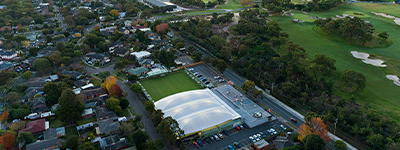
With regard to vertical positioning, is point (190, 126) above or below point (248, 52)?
below

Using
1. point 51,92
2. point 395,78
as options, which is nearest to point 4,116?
point 51,92

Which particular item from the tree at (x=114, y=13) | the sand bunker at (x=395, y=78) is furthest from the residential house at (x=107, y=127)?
the tree at (x=114, y=13)

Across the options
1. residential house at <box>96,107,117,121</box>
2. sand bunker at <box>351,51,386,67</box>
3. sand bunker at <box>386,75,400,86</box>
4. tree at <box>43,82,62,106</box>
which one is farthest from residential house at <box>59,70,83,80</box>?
sand bunker at <box>386,75,400,86</box>

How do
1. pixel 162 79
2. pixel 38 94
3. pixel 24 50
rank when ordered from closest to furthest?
1. pixel 38 94
2. pixel 162 79
3. pixel 24 50

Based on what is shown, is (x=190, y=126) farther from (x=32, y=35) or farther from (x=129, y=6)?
(x=129, y=6)

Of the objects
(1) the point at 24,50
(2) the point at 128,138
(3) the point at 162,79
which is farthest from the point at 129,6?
(2) the point at 128,138

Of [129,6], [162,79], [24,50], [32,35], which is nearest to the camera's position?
[162,79]

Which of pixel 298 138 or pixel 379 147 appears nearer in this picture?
pixel 379 147

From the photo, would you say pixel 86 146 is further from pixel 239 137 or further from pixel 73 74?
pixel 73 74
